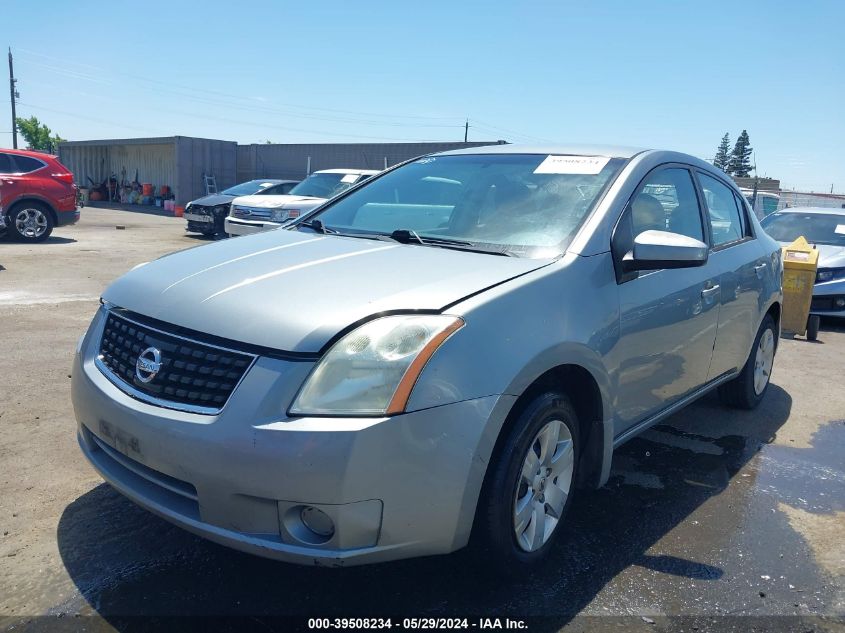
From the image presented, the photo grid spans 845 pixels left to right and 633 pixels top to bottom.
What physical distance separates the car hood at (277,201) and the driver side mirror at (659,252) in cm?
1047

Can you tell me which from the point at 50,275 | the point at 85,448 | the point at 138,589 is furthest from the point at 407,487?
the point at 50,275

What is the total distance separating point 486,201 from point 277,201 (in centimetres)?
1051

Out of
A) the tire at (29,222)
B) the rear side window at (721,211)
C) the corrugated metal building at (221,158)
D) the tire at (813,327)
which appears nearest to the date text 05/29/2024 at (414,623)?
the rear side window at (721,211)

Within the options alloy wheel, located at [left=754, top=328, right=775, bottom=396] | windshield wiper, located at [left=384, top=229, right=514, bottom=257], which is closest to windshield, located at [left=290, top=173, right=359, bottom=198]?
alloy wheel, located at [left=754, top=328, right=775, bottom=396]

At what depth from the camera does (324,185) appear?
45.6 feet

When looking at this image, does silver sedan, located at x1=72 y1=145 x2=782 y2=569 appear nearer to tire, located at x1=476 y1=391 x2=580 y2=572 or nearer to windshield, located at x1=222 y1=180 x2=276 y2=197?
tire, located at x1=476 y1=391 x2=580 y2=572

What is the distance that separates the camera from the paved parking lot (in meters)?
2.51

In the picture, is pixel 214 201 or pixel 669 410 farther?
pixel 214 201

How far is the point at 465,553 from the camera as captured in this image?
2.53 m

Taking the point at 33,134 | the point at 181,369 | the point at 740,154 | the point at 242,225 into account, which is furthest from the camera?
the point at 33,134

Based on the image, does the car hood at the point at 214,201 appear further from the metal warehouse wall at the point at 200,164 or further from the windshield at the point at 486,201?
the windshield at the point at 486,201

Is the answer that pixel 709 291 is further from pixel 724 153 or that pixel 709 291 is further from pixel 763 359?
pixel 724 153

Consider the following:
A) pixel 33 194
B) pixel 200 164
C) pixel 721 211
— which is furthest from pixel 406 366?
pixel 200 164

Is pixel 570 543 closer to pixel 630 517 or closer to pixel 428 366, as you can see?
pixel 630 517
